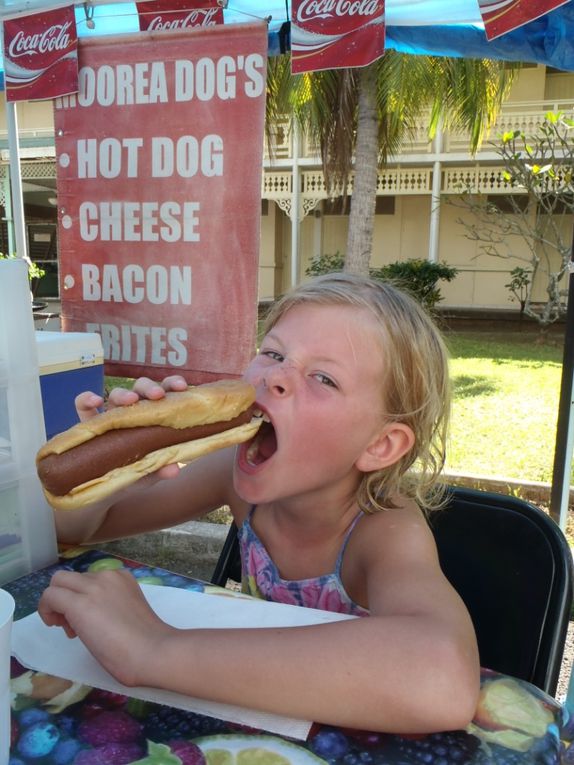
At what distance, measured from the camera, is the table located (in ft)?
2.72

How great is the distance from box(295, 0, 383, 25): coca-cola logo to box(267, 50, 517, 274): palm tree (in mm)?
3770

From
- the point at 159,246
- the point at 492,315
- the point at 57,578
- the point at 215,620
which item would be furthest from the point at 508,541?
the point at 492,315

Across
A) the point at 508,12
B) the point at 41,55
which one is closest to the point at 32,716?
the point at 508,12

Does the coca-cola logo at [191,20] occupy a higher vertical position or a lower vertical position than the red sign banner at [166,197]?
higher

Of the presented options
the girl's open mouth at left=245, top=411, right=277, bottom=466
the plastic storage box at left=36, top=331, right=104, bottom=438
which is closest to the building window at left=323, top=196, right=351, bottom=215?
the plastic storage box at left=36, top=331, right=104, bottom=438

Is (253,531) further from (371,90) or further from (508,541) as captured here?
(371,90)

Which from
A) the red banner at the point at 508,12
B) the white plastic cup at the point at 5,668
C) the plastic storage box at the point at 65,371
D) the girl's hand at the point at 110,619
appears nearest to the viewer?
the white plastic cup at the point at 5,668

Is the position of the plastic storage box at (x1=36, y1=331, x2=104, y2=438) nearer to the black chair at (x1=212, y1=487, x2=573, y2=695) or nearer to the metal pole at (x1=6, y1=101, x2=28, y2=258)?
the metal pole at (x1=6, y1=101, x2=28, y2=258)

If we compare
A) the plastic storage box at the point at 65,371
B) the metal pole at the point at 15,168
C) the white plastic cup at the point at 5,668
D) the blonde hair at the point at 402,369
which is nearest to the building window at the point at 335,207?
the metal pole at the point at 15,168

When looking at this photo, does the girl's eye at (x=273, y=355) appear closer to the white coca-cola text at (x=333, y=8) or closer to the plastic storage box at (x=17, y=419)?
the plastic storage box at (x=17, y=419)

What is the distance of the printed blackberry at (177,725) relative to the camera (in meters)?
0.87

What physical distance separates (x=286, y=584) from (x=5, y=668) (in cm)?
91

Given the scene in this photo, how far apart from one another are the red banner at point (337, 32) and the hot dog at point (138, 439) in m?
2.52

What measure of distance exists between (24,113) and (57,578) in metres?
19.2
